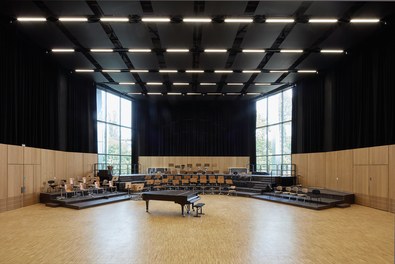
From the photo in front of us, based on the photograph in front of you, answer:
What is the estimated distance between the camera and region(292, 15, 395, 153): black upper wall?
34.2 feet

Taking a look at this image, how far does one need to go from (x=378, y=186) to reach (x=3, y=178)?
532 inches

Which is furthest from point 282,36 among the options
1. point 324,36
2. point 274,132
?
point 274,132

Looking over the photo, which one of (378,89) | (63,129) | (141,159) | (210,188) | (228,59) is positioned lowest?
(210,188)

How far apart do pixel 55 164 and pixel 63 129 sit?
185 cm

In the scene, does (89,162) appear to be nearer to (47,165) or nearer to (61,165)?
(61,165)

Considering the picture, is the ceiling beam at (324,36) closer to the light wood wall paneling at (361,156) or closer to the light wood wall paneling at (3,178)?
the light wood wall paneling at (361,156)

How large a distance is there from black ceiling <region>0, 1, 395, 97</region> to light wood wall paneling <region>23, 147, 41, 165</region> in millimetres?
4097

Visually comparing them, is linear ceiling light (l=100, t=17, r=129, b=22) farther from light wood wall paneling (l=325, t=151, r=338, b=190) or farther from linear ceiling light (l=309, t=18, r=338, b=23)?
light wood wall paneling (l=325, t=151, r=338, b=190)

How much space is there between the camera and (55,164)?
13602 mm

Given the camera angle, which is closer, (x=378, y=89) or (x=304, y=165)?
(x=378, y=89)

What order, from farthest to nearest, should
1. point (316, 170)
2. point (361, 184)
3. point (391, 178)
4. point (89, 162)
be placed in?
point (89, 162)
point (316, 170)
point (361, 184)
point (391, 178)

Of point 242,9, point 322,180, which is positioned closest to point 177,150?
point 322,180

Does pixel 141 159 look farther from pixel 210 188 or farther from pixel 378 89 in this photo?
pixel 378 89

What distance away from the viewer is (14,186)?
10688 millimetres
